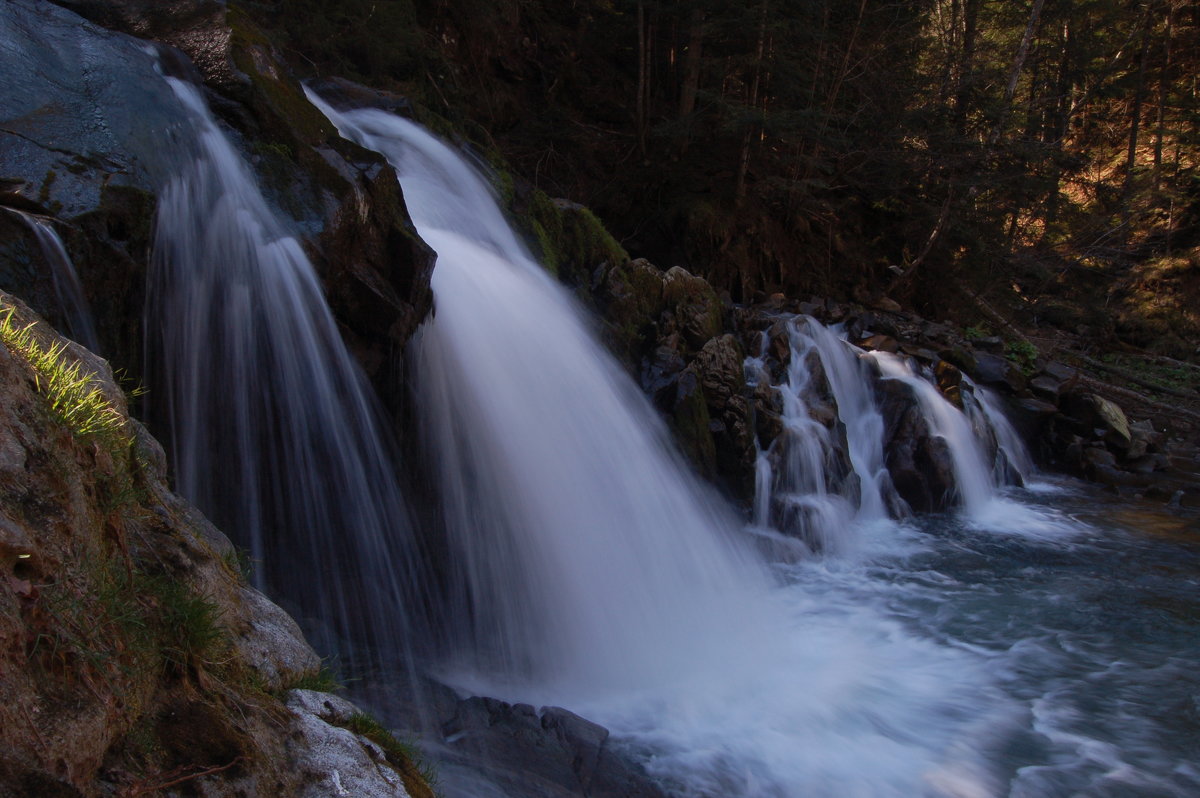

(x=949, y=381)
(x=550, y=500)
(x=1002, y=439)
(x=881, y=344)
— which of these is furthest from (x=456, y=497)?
(x=1002, y=439)

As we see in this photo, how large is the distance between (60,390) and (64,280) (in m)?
2.05

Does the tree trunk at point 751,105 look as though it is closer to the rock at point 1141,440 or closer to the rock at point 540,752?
the rock at point 1141,440

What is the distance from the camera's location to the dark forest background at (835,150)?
49.0 feet

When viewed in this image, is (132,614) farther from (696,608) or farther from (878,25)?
(878,25)

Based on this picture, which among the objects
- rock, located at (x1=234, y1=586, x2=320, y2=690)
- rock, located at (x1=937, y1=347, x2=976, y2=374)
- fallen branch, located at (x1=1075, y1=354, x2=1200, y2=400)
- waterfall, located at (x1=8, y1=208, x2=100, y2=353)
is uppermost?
fallen branch, located at (x1=1075, y1=354, x2=1200, y2=400)

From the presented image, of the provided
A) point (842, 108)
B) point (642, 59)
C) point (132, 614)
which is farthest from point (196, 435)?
point (842, 108)

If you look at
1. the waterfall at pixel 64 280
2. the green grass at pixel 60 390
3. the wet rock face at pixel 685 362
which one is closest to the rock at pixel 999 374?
the wet rock face at pixel 685 362

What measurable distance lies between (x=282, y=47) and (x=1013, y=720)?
9.93 meters

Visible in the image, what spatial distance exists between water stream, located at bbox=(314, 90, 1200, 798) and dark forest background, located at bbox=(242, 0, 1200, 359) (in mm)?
7021

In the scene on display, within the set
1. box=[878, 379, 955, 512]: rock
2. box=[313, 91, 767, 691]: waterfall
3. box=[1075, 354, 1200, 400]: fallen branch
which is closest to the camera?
box=[313, 91, 767, 691]: waterfall

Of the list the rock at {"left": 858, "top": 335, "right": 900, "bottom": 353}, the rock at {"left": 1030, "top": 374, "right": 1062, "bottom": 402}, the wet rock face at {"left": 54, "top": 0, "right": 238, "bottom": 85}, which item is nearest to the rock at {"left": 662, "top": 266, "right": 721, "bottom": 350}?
the rock at {"left": 858, "top": 335, "right": 900, "bottom": 353}

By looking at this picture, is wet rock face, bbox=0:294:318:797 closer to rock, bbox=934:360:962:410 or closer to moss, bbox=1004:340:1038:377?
rock, bbox=934:360:962:410

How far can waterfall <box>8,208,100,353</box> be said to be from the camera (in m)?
3.61

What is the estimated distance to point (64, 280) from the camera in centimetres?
367
